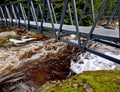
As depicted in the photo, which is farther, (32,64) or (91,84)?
(32,64)

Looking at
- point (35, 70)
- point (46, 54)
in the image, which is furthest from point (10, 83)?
point (46, 54)

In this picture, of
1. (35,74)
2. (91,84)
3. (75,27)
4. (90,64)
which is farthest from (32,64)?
(91,84)

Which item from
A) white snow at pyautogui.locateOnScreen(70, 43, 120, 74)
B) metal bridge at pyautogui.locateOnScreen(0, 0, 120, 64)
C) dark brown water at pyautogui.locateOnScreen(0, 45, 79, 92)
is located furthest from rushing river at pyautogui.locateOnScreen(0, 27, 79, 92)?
metal bridge at pyautogui.locateOnScreen(0, 0, 120, 64)

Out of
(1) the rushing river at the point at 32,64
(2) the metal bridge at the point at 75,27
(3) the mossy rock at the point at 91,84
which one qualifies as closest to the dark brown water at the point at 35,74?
(1) the rushing river at the point at 32,64

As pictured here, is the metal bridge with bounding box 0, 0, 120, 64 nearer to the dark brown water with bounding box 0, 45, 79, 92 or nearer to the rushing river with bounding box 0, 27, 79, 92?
the rushing river with bounding box 0, 27, 79, 92

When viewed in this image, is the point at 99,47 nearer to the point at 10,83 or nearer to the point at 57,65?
the point at 57,65

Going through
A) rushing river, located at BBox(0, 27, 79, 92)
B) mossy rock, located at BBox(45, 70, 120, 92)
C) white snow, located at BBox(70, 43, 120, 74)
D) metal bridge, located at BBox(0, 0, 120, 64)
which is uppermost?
metal bridge, located at BBox(0, 0, 120, 64)

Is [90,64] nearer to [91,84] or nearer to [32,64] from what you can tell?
[32,64]

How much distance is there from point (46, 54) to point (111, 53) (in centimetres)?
404

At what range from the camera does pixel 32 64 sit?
12.1 meters

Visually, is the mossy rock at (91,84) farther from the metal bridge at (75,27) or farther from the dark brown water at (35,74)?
the dark brown water at (35,74)

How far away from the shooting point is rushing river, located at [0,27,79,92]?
33.1ft

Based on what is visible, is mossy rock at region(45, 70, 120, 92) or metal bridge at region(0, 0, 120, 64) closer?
metal bridge at region(0, 0, 120, 64)

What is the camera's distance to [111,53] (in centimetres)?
1438
